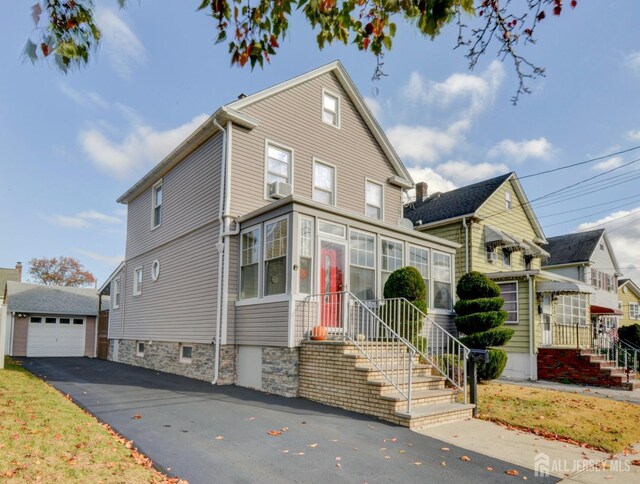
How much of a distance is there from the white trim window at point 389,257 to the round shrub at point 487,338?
2686 millimetres

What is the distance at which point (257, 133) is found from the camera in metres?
12.0

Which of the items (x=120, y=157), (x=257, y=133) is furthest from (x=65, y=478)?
(x=120, y=157)

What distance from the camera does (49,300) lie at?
24344mm

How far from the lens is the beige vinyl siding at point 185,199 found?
11836mm

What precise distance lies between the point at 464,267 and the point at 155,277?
37.5 feet

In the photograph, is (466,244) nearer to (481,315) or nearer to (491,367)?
(481,315)

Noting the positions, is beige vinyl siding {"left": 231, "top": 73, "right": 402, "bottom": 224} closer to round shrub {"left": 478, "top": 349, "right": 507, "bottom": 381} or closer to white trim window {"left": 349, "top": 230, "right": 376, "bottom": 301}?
white trim window {"left": 349, "top": 230, "right": 376, "bottom": 301}

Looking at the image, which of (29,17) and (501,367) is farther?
(501,367)

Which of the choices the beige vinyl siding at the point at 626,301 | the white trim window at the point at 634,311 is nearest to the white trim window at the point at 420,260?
the beige vinyl siding at the point at 626,301

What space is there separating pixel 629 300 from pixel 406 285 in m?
29.9

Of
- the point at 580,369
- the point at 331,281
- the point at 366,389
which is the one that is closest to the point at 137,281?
the point at 331,281

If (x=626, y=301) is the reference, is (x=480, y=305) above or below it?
below

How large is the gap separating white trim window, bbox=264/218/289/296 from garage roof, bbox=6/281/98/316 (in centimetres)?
1816

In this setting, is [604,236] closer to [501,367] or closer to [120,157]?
[501,367]
